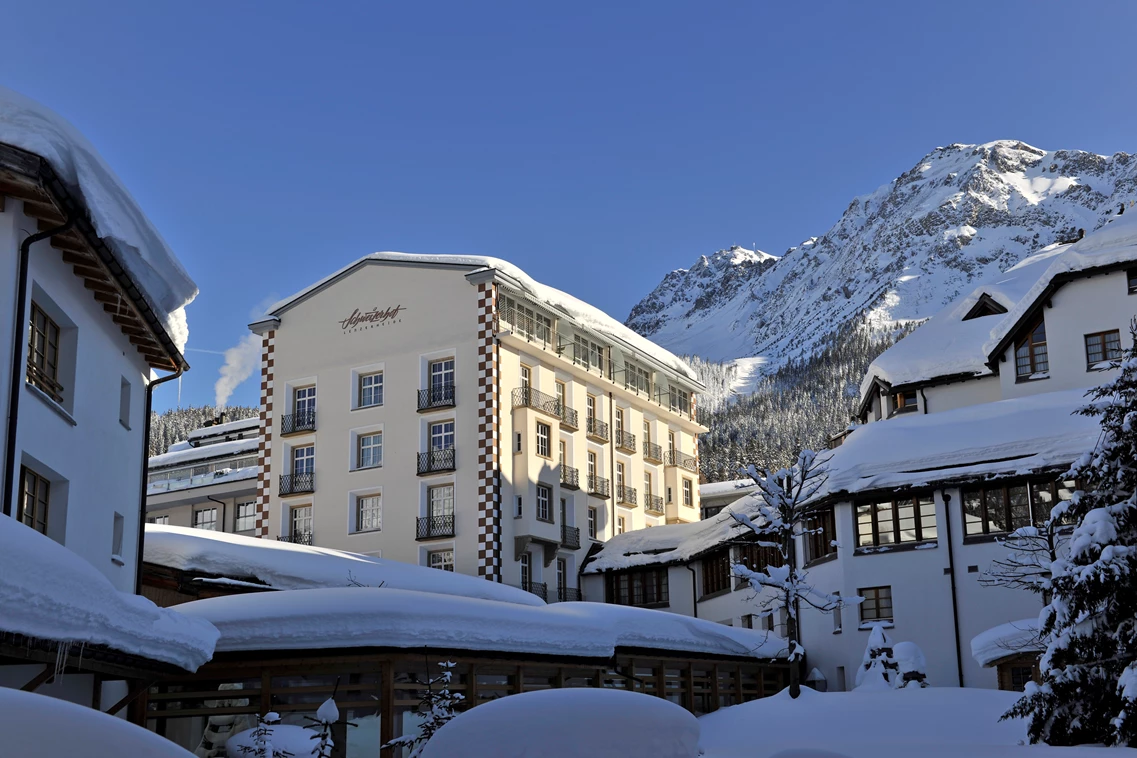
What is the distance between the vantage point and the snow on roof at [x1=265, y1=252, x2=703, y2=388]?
50094mm

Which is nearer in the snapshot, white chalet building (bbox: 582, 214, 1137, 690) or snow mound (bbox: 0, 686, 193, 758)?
snow mound (bbox: 0, 686, 193, 758)

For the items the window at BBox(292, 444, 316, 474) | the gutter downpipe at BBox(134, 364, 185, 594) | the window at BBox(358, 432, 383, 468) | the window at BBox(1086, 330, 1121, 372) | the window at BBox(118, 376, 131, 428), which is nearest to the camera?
the window at BBox(118, 376, 131, 428)

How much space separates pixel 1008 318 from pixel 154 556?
2635 cm

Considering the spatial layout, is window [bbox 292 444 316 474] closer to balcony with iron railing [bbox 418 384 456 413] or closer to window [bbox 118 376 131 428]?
balcony with iron railing [bbox 418 384 456 413]

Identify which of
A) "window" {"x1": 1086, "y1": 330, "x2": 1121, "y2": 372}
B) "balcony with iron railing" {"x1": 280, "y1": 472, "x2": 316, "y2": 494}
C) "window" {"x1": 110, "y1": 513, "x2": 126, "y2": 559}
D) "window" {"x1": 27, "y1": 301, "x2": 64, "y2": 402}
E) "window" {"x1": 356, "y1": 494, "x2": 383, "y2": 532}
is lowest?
"window" {"x1": 110, "y1": 513, "x2": 126, "y2": 559}

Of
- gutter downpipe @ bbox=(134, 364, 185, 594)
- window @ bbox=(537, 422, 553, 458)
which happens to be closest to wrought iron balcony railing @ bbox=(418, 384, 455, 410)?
window @ bbox=(537, 422, 553, 458)

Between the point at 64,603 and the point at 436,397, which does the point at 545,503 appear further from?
the point at 64,603

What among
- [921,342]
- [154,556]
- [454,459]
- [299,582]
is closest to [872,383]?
[921,342]

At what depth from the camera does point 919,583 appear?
3575cm

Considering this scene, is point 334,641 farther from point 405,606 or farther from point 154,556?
point 154,556

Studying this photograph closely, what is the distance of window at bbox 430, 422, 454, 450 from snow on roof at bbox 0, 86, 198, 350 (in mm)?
27586

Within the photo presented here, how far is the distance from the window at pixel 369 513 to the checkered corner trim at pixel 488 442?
466cm

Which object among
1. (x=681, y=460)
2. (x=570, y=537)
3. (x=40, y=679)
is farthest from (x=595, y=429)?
(x=40, y=679)

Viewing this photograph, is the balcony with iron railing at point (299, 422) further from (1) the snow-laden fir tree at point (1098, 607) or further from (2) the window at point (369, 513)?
(1) the snow-laden fir tree at point (1098, 607)
